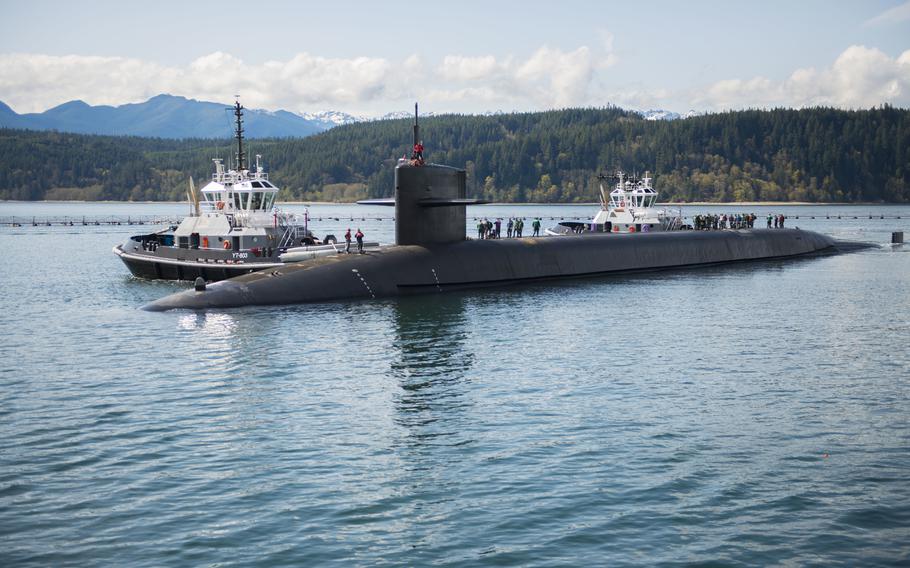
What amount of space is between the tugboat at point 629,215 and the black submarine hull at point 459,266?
6.50 m

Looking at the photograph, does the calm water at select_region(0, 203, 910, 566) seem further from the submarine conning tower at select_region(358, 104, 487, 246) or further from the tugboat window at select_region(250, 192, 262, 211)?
the tugboat window at select_region(250, 192, 262, 211)

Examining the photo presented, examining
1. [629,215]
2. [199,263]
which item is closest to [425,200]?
[199,263]

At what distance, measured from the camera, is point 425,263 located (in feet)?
129

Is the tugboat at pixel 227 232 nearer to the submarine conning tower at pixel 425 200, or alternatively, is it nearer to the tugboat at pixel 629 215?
the submarine conning tower at pixel 425 200

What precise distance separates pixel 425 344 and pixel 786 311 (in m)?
16.7

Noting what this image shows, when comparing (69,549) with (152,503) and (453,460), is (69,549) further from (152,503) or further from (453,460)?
(453,460)

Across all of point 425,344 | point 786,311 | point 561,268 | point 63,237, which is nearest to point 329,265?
point 425,344

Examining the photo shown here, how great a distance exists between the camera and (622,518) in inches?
539

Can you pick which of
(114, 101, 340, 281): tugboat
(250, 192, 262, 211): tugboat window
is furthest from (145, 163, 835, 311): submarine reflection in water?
(250, 192, 262, 211): tugboat window

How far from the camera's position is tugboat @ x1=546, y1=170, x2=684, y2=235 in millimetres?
64875

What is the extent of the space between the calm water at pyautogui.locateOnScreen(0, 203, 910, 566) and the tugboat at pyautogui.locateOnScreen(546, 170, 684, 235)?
30.9m

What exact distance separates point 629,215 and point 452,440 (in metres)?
49.6

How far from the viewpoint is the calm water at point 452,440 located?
1294cm

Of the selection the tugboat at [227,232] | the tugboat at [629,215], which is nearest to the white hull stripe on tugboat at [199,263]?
the tugboat at [227,232]
